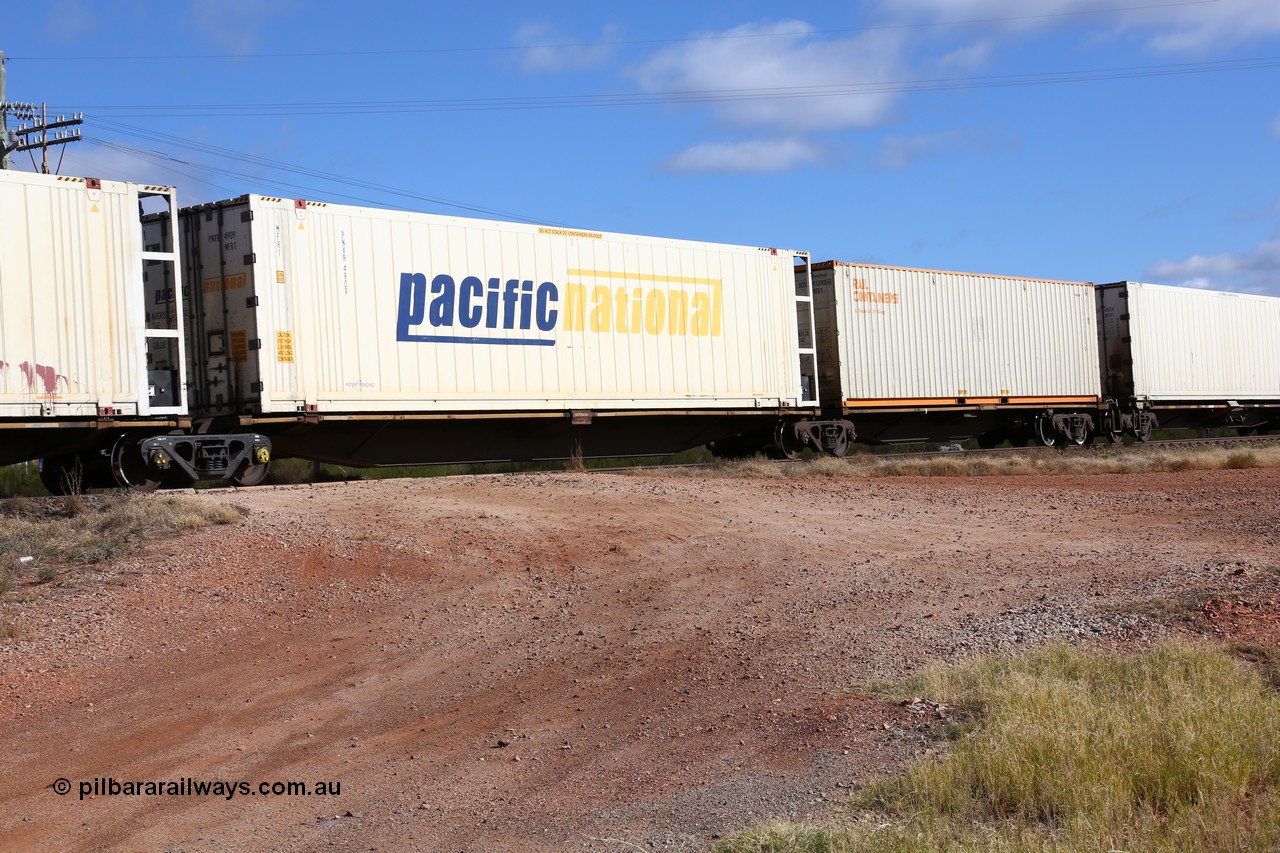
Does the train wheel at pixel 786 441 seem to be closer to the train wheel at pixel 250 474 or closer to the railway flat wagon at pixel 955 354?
the railway flat wagon at pixel 955 354

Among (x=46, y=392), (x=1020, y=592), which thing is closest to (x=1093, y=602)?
(x=1020, y=592)

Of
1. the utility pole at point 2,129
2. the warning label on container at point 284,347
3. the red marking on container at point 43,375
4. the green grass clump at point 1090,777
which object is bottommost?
the green grass clump at point 1090,777

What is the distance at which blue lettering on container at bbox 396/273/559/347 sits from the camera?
1688 cm

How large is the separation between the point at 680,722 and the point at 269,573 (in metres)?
4.97

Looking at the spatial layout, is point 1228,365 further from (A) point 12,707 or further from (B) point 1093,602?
(A) point 12,707

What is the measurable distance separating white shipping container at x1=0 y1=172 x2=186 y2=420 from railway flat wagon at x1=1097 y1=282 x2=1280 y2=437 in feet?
76.3

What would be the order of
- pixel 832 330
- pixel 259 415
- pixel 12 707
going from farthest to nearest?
1. pixel 832 330
2. pixel 259 415
3. pixel 12 707

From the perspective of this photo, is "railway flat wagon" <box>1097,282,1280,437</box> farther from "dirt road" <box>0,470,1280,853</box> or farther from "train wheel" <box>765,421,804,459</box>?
"dirt road" <box>0,470,1280,853</box>

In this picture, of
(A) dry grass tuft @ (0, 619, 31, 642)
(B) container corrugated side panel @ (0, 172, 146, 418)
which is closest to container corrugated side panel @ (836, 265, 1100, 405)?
(B) container corrugated side panel @ (0, 172, 146, 418)

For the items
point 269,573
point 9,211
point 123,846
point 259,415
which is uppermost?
point 9,211

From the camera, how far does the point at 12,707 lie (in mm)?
7250

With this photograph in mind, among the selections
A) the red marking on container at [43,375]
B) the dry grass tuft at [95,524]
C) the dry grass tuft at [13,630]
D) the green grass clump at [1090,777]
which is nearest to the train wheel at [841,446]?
the dry grass tuft at [95,524]

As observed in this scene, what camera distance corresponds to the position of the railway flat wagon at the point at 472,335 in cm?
1562

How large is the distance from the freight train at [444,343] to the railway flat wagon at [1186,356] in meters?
2.86
